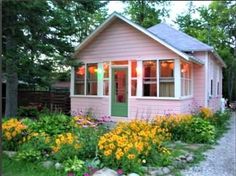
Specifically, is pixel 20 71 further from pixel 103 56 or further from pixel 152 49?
pixel 152 49

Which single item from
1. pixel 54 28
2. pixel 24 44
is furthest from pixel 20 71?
pixel 54 28

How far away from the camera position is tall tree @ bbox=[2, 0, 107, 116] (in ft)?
36.6

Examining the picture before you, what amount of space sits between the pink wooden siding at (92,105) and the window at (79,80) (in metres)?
0.34

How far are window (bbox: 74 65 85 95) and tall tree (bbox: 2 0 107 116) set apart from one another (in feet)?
5.00

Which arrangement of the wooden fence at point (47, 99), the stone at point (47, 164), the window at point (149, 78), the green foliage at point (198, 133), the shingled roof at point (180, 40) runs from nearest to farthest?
1. the stone at point (47, 164)
2. the green foliage at point (198, 133)
3. the window at point (149, 78)
4. the shingled roof at point (180, 40)
5. the wooden fence at point (47, 99)

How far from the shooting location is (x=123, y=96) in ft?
46.2

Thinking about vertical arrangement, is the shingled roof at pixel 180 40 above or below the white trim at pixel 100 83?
above

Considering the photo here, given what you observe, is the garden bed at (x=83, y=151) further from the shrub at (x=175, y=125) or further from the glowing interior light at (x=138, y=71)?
the glowing interior light at (x=138, y=71)

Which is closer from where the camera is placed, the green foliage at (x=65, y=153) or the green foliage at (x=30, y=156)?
the green foliage at (x=65, y=153)

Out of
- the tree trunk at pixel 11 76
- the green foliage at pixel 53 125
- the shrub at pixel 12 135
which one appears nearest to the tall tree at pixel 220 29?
the tree trunk at pixel 11 76

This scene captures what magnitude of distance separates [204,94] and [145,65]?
3.54 meters

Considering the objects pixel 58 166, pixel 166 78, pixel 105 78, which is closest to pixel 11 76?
pixel 105 78

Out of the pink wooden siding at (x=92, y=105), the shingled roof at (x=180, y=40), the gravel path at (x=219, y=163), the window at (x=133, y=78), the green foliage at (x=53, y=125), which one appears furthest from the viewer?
the shingled roof at (x=180, y=40)

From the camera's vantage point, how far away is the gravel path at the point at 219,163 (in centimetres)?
642
